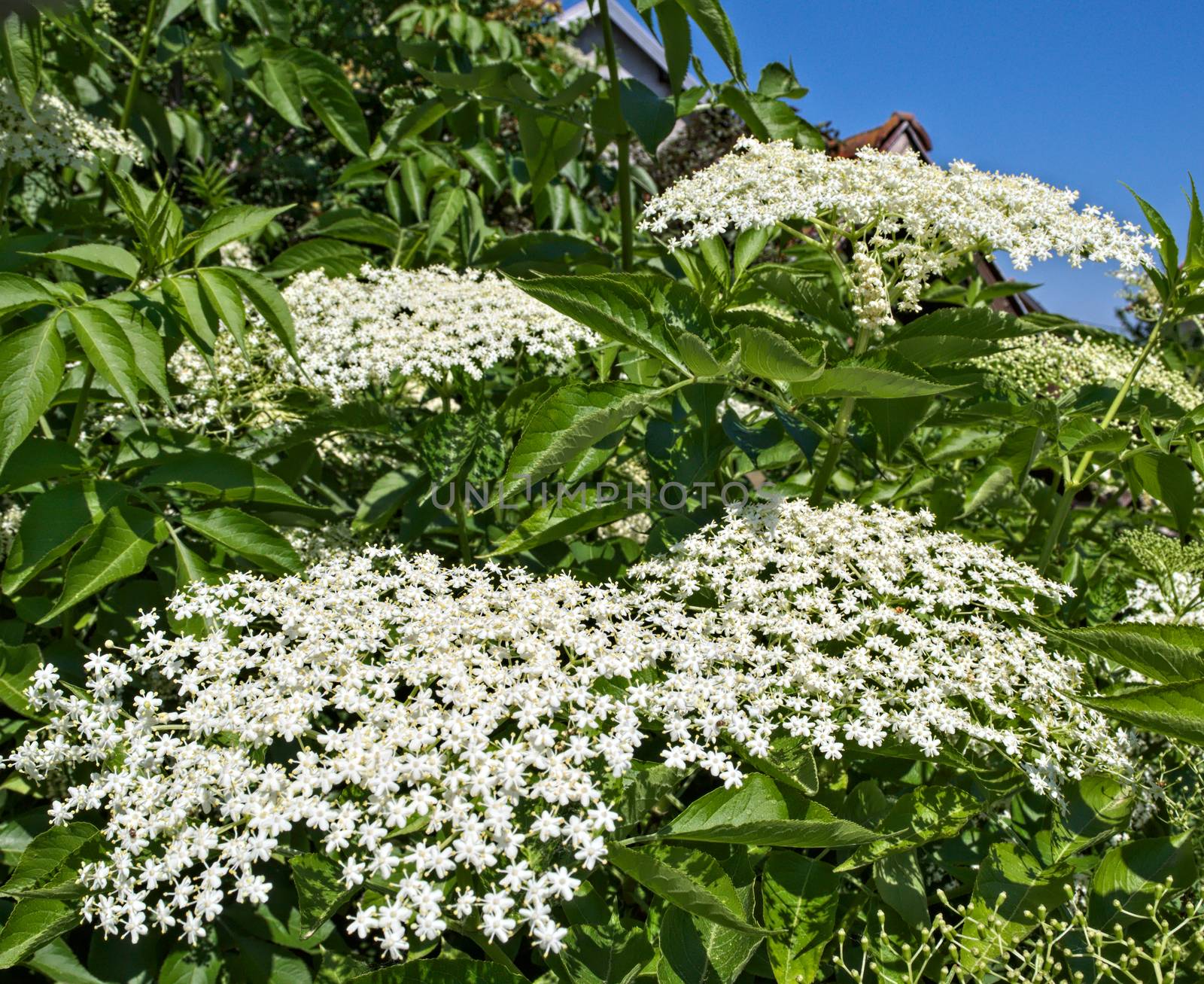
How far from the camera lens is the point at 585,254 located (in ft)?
10.0

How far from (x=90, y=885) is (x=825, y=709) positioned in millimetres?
1265

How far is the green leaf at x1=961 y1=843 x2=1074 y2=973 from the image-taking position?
1684 mm

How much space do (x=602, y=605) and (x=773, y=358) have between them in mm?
597

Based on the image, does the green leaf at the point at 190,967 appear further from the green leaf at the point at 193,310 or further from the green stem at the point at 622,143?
the green stem at the point at 622,143

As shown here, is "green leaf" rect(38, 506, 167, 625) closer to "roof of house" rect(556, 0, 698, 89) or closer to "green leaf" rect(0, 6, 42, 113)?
"green leaf" rect(0, 6, 42, 113)

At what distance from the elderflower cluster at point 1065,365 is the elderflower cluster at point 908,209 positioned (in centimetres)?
75

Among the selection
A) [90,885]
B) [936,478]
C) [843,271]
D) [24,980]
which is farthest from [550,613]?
[24,980]

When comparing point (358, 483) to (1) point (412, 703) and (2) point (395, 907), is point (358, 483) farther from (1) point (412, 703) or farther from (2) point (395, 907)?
(2) point (395, 907)

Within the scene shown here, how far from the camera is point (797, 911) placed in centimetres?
159

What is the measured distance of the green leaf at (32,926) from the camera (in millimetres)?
1379

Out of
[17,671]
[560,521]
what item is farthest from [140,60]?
[560,521]

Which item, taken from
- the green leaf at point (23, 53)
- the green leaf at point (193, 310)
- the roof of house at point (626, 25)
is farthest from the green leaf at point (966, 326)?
the roof of house at point (626, 25)

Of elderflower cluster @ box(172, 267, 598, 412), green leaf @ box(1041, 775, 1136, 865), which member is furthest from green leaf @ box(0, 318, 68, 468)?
green leaf @ box(1041, 775, 1136, 865)

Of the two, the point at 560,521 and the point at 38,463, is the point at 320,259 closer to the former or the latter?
the point at 38,463
